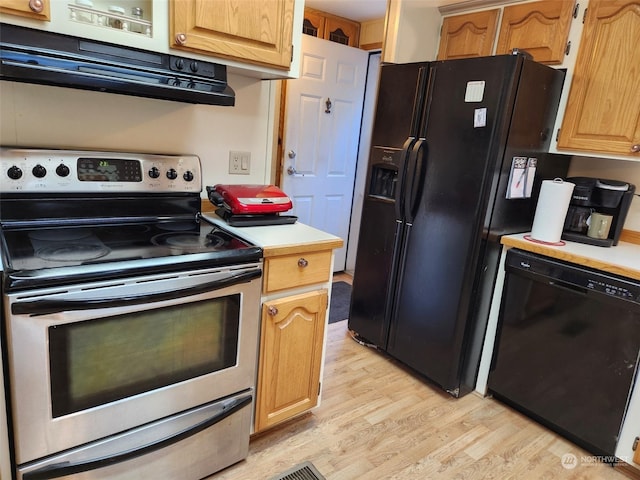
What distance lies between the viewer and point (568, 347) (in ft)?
6.34

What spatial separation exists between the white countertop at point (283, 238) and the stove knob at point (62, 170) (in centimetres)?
55

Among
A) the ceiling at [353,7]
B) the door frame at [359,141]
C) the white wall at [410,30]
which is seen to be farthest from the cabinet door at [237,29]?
the ceiling at [353,7]

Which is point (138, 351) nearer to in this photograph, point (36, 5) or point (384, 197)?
point (36, 5)

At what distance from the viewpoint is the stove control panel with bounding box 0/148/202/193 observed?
143 centimetres

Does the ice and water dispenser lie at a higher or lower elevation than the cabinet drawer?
higher

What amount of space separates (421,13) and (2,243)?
2472 millimetres

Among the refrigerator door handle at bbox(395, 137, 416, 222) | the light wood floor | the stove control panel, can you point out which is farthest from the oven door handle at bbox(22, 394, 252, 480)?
the refrigerator door handle at bbox(395, 137, 416, 222)

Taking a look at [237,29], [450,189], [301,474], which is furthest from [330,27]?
[301,474]

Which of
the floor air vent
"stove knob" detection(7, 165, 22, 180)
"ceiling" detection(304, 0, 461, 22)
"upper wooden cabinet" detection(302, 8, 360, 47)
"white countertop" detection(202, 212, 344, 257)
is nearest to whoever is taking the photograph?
"stove knob" detection(7, 165, 22, 180)

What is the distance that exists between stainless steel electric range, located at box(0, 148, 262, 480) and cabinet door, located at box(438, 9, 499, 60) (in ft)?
5.89

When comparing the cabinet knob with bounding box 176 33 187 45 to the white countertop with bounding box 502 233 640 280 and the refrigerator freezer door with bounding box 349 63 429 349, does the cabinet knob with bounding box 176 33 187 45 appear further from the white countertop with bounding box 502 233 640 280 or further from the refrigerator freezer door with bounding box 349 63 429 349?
the white countertop with bounding box 502 233 640 280

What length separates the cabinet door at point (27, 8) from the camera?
117 cm

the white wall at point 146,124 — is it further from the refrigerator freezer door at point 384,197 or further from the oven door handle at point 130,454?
the oven door handle at point 130,454

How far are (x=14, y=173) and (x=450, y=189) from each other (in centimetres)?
183
